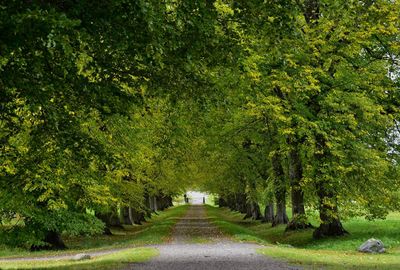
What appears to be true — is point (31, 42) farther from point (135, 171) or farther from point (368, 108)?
point (135, 171)

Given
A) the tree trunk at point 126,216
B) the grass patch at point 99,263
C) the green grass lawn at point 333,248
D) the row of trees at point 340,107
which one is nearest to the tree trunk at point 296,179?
the green grass lawn at point 333,248

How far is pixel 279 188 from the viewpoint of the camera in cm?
2881

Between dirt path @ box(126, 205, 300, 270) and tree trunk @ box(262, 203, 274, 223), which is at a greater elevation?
tree trunk @ box(262, 203, 274, 223)

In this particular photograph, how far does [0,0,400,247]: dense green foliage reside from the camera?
401 inches

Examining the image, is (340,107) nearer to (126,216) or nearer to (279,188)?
(279,188)

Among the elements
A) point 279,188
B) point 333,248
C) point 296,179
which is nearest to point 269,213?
point 279,188

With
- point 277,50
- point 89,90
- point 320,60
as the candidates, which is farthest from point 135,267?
point 320,60

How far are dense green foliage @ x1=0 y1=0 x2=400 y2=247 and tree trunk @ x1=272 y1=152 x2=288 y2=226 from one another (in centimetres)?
17

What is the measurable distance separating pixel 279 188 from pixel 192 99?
16.1 metres

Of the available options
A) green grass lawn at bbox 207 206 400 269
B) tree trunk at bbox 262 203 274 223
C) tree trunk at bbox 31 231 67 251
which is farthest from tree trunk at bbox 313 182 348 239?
tree trunk at bbox 262 203 274 223

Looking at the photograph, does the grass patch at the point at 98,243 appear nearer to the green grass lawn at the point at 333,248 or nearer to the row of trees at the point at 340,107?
the green grass lawn at the point at 333,248

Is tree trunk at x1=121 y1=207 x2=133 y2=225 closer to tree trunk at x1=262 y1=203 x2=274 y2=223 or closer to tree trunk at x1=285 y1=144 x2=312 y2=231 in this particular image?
tree trunk at x1=262 y1=203 x2=274 y2=223

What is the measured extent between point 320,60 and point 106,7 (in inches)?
613

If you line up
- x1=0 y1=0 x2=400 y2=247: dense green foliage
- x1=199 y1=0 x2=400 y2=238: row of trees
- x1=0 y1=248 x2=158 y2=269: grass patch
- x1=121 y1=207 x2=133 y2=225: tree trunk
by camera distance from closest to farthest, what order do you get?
1. x1=0 y1=0 x2=400 y2=247: dense green foliage
2. x1=0 y1=248 x2=158 y2=269: grass patch
3. x1=199 y1=0 x2=400 y2=238: row of trees
4. x1=121 y1=207 x2=133 y2=225: tree trunk
